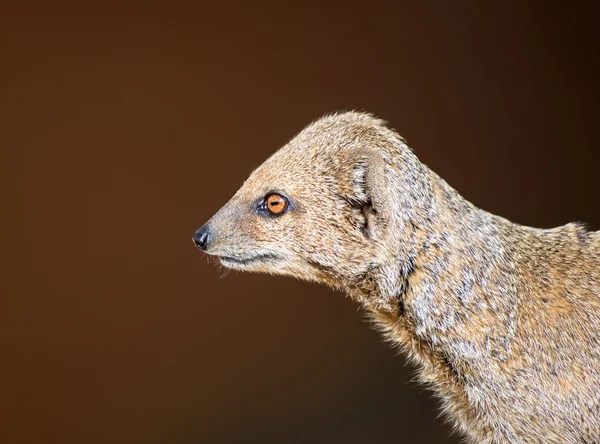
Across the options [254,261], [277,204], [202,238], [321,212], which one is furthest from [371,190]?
[202,238]

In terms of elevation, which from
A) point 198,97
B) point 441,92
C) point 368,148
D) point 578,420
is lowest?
point 578,420

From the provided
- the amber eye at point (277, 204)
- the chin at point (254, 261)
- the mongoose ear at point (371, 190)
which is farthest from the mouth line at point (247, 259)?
the mongoose ear at point (371, 190)

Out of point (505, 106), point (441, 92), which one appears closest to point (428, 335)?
point (441, 92)

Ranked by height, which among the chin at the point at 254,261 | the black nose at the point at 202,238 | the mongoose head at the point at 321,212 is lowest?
the chin at the point at 254,261

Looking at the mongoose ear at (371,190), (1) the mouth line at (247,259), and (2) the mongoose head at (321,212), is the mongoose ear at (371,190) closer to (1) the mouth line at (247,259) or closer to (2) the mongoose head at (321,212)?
(2) the mongoose head at (321,212)

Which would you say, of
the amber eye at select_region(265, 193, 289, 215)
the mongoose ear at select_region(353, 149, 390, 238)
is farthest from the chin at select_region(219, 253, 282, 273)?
the mongoose ear at select_region(353, 149, 390, 238)

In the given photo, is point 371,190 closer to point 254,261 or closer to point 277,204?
point 277,204

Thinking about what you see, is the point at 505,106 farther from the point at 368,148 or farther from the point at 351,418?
the point at 368,148
